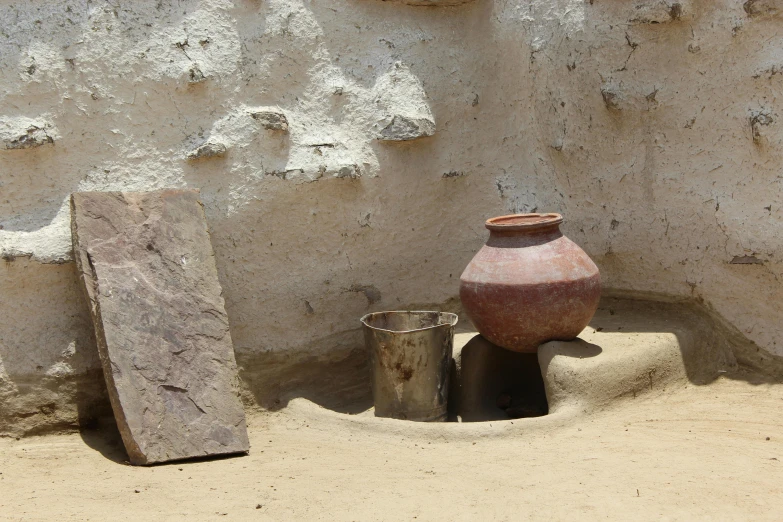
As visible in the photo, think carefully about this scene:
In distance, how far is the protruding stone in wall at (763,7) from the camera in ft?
13.4

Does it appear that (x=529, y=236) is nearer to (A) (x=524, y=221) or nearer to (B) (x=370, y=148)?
(A) (x=524, y=221)

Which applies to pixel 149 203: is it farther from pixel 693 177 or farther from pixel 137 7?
pixel 693 177

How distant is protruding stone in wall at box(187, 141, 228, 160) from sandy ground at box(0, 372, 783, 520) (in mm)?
1251

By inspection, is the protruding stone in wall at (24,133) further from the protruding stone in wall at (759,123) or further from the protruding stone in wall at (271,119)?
the protruding stone in wall at (759,123)

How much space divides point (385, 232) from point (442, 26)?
3.83 feet

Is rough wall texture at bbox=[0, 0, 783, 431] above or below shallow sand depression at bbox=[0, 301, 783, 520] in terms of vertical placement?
above

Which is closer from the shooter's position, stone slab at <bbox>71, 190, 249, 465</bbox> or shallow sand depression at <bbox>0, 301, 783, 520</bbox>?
shallow sand depression at <bbox>0, 301, 783, 520</bbox>

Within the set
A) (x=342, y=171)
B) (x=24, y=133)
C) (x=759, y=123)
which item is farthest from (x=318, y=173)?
(x=759, y=123)

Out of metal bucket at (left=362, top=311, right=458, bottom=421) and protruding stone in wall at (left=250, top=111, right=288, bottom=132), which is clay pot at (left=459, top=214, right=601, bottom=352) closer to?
metal bucket at (left=362, top=311, right=458, bottom=421)

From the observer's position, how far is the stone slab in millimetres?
3557

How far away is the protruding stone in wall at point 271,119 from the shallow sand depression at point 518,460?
1.32 metres

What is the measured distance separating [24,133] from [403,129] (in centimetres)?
179

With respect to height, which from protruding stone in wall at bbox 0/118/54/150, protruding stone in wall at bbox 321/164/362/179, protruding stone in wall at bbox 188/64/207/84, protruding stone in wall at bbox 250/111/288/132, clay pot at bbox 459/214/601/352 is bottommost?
clay pot at bbox 459/214/601/352

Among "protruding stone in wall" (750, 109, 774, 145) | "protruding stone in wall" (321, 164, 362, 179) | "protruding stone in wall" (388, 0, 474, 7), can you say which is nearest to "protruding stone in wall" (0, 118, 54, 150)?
"protruding stone in wall" (321, 164, 362, 179)
